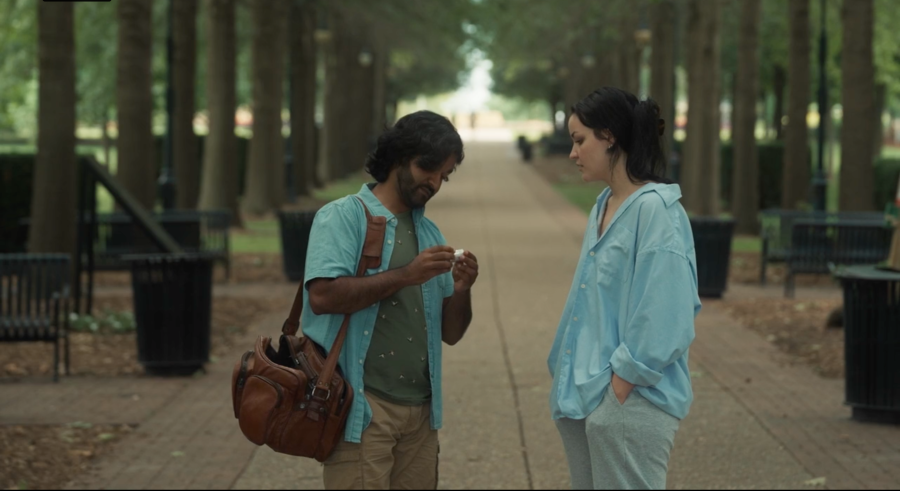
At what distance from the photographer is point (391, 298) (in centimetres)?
402

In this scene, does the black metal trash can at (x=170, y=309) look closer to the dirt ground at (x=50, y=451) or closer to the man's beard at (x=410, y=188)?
the dirt ground at (x=50, y=451)

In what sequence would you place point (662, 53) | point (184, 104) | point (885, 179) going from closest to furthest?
point (184, 104)
point (885, 179)
point (662, 53)

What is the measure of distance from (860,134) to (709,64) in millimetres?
9344

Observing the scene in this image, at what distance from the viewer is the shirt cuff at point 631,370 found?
3.60 m

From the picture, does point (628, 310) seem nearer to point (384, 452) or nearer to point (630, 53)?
point (384, 452)

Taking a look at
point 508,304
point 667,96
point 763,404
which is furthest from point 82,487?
point 667,96

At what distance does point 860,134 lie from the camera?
15.6 m

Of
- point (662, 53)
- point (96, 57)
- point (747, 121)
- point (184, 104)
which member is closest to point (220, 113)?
point (184, 104)

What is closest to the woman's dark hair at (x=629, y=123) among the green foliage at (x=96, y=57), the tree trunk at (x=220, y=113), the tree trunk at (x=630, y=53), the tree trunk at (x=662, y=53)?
the green foliage at (x=96, y=57)

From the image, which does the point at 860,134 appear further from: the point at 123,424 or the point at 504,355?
the point at 123,424

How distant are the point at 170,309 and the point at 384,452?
621 cm

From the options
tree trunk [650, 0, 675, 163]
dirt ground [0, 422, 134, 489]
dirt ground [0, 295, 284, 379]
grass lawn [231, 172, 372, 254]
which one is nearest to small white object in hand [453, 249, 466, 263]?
dirt ground [0, 422, 134, 489]

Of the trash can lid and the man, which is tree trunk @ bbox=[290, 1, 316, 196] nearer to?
the trash can lid

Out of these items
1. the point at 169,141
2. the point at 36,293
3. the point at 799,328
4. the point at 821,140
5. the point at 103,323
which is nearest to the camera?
the point at 36,293
